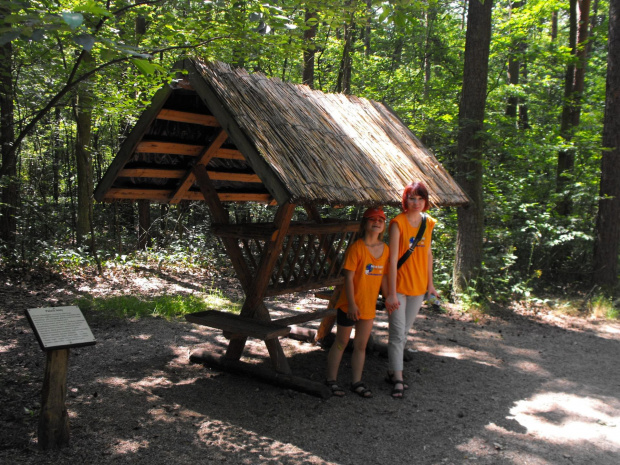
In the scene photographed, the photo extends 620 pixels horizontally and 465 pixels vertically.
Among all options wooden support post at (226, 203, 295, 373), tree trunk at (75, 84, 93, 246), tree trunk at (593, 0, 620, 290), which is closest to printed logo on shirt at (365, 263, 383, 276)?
wooden support post at (226, 203, 295, 373)

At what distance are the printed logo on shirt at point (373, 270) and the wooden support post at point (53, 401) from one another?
2.59m

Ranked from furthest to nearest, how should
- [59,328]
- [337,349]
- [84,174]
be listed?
[84,174], [337,349], [59,328]

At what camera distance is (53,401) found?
11.6ft

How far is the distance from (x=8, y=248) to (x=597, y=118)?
15390mm

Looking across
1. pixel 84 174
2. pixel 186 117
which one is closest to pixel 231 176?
pixel 186 117

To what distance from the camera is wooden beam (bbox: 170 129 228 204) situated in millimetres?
5559

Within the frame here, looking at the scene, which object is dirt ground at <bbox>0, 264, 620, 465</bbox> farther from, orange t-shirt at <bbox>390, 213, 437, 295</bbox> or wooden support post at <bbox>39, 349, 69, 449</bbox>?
orange t-shirt at <bbox>390, 213, 437, 295</bbox>

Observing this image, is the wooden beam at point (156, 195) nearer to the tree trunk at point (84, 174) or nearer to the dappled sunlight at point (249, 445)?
the dappled sunlight at point (249, 445)

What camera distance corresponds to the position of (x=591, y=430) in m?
4.50

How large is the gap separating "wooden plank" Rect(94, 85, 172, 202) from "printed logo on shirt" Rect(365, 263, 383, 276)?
2462mm

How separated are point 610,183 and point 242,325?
859 cm

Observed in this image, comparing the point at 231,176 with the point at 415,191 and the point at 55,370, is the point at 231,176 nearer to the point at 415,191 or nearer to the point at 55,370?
the point at 415,191

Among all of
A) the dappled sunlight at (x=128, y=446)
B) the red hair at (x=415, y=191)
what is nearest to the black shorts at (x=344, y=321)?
the red hair at (x=415, y=191)

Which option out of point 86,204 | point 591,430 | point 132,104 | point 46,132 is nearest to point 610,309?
point 591,430
